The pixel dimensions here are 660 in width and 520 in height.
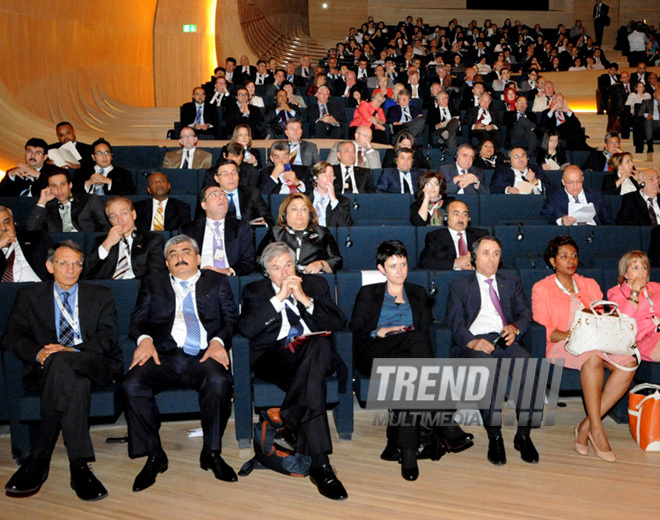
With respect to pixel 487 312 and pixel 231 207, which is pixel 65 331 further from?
pixel 487 312

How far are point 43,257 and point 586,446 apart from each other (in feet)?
8.46

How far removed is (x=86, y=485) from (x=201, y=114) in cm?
483

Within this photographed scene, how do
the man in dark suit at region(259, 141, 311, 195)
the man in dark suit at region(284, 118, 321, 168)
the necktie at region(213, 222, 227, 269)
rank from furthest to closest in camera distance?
the man in dark suit at region(284, 118, 321, 168)
the man in dark suit at region(259, 141, 311, 195)
the necktie at region(213, 222, 227, 269)

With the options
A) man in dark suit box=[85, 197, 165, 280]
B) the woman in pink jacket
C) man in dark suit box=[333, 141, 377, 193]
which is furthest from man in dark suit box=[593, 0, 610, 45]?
man in dark suit box=[85, 197, 165, 280]

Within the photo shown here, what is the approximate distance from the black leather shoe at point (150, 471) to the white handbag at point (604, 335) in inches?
64.8

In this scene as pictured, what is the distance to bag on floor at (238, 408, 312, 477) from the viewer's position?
2453 mm

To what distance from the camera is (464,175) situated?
4.50m

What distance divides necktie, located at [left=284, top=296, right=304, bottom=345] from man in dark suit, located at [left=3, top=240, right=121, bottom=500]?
A: 68 cm

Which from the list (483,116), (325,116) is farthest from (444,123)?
(325,116)

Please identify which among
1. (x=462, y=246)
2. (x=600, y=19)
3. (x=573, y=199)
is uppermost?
(x=600, y=19)

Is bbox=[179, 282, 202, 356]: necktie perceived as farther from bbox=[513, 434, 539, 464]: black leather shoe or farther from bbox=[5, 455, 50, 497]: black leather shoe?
bbox=[513, 434, 539, 464]: black leather shoe

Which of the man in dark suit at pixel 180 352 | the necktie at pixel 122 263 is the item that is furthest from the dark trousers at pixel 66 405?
the necktie at pixel 122 263

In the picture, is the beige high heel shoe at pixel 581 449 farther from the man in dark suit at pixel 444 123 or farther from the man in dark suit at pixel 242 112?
the man in dark suit at pixel 242 112

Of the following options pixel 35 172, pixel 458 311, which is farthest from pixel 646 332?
pixel 35 172
